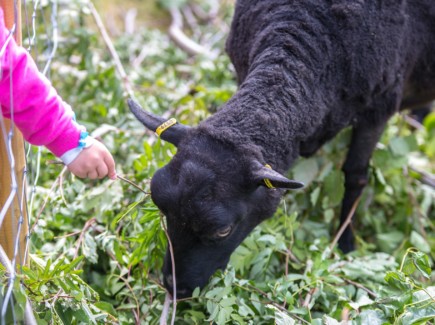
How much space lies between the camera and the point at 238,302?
2.91 metres

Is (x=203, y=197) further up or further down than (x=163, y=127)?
further down

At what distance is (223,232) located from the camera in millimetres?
2828

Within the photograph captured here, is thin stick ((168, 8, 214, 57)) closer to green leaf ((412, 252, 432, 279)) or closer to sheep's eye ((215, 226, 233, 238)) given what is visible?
sheep's eye ((215, 226, 233, 238))

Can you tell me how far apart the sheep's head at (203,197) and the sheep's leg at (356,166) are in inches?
44.9

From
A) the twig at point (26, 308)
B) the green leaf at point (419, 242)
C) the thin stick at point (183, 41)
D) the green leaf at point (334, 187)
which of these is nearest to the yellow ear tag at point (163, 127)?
the twig at point (26, 308)

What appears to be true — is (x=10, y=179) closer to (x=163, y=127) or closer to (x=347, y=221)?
(x=163, y=127)

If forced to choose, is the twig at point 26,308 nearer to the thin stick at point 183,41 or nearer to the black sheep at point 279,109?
the black sheep at point 279,109

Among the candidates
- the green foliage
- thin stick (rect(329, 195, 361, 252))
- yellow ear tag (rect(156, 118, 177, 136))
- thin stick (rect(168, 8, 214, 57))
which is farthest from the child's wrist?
thin stick (rect(168, 8, 214, 57))

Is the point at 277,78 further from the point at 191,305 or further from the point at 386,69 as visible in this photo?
the point at 191,305

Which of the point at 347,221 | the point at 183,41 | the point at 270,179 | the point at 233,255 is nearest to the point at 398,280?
the point at 270,179

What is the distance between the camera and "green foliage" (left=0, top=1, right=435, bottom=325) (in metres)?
2.66

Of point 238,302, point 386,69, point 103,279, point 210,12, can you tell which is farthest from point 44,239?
point 210,12

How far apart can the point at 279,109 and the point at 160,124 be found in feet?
1.97

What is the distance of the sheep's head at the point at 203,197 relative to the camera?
2689 millimetres
